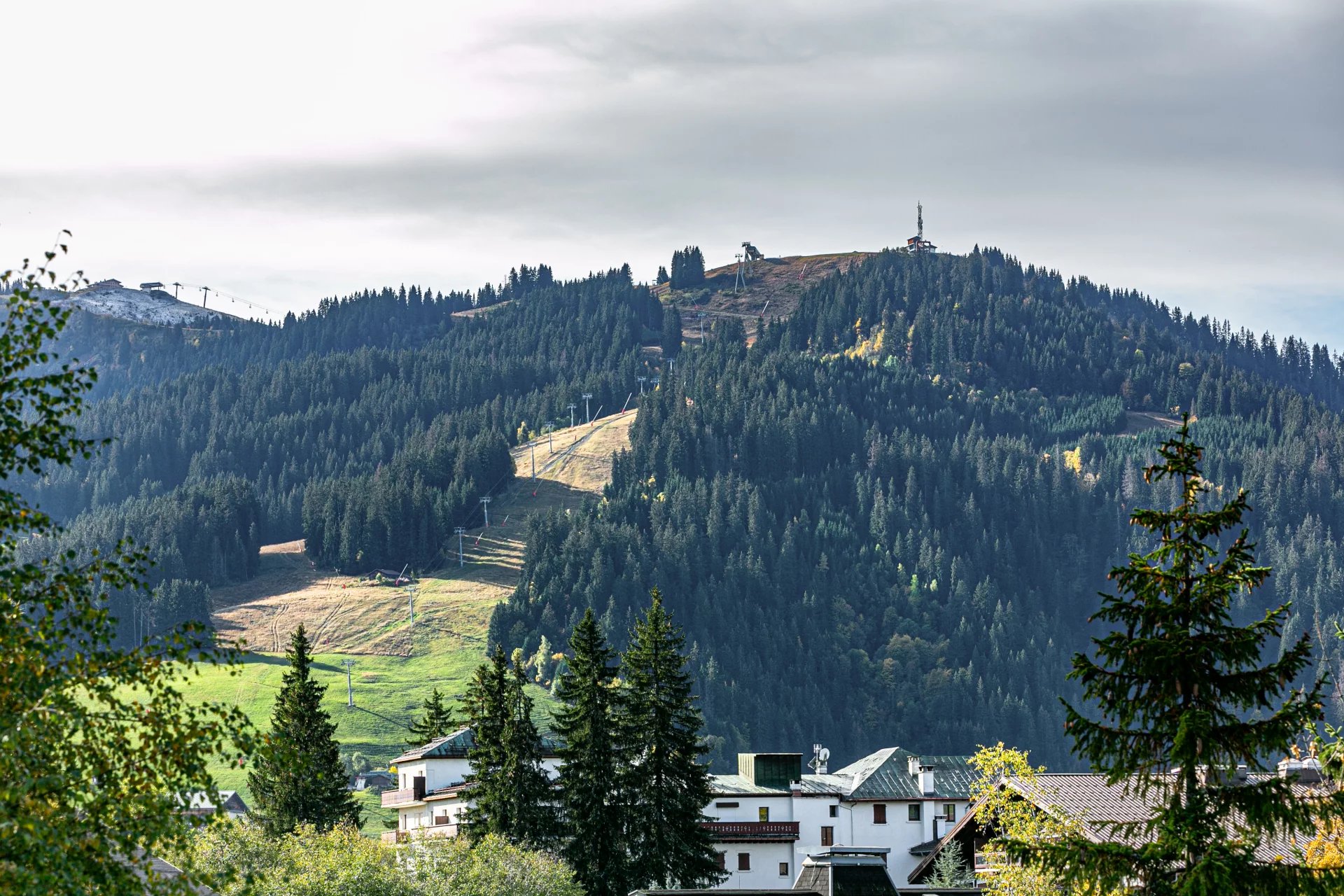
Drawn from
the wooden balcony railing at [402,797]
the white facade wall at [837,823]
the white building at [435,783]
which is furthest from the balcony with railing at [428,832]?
the white facade wall at [837,823]

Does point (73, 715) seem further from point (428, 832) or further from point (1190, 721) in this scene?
point (428, 832)

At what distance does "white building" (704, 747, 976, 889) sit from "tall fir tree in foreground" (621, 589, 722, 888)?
32308 mm

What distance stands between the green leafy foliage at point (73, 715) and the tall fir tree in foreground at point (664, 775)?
63666mm

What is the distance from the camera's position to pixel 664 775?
305 feet

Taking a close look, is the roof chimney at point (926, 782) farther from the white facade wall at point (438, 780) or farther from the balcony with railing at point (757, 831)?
the white facade wall at point (438, 780)

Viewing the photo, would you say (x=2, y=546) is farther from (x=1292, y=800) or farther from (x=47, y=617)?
(x=1292, y=800)

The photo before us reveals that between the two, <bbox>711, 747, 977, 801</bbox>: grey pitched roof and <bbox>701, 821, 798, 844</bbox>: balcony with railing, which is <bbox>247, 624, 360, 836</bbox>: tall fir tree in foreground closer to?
<bbox>701, 821, 798, 844</bbox>: balcony with railing

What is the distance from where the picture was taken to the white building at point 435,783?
4478 inches

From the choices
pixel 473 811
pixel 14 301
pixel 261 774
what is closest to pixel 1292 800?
pixel 14 301

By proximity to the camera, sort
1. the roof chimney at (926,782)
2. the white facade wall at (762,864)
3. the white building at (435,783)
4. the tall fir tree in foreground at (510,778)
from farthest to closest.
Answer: the roof chimney at (926,782) < the white facade wall at (762,864) < the white building at (435,783) < the tall fir tree in foreground at (510,778)

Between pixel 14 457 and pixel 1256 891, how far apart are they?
19353 mm

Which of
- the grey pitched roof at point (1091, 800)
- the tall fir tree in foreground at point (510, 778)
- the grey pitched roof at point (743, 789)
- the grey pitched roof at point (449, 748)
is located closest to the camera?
the grey pitched roof at point (1091, 800)

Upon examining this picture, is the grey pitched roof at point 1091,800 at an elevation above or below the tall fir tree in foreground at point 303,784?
above

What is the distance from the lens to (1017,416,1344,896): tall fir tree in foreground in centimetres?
2972
